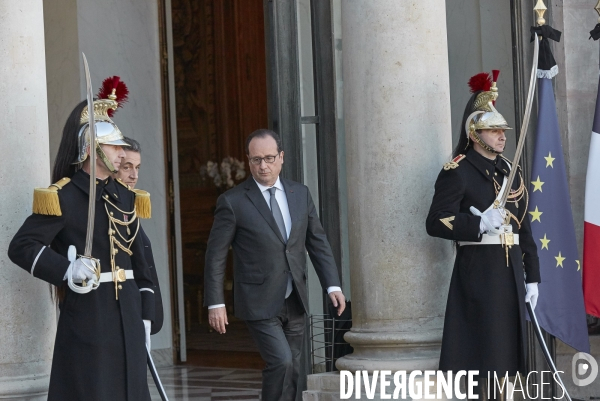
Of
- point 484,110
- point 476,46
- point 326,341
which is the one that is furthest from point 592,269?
point 476,46

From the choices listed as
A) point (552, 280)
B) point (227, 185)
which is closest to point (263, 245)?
point (552, 280)

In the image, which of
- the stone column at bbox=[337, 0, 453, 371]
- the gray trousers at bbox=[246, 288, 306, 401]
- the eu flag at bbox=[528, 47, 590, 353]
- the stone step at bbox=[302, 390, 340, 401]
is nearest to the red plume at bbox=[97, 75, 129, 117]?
the gray trousers at bbox=[246, 288, 306, 401]

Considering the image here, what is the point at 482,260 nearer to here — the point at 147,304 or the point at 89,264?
the point at 147,304

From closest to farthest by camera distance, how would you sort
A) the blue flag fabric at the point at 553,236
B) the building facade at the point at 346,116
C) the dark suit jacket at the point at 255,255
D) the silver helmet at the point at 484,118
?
the building facade at the point at 346,116 → the dark suit jacket at the point at 255,255 → the silver helmet at the point at 484,118 → the blue flag fabric at the point at 553,236

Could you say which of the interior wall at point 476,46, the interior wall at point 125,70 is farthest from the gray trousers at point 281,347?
the interior wall at point 125,70

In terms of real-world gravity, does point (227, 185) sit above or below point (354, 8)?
below

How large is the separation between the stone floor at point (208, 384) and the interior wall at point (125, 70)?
59 cm

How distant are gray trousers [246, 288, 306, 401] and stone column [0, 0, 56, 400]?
3.66 feet

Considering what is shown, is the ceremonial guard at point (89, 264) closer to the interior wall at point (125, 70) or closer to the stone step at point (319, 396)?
the stone step at point (319, 396)

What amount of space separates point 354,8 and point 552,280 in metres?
2.18

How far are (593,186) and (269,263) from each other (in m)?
2.58

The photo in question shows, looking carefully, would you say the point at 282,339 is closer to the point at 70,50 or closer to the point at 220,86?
the point at 70,50

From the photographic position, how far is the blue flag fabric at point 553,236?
7.46 meters

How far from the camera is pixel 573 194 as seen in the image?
8.27 m
